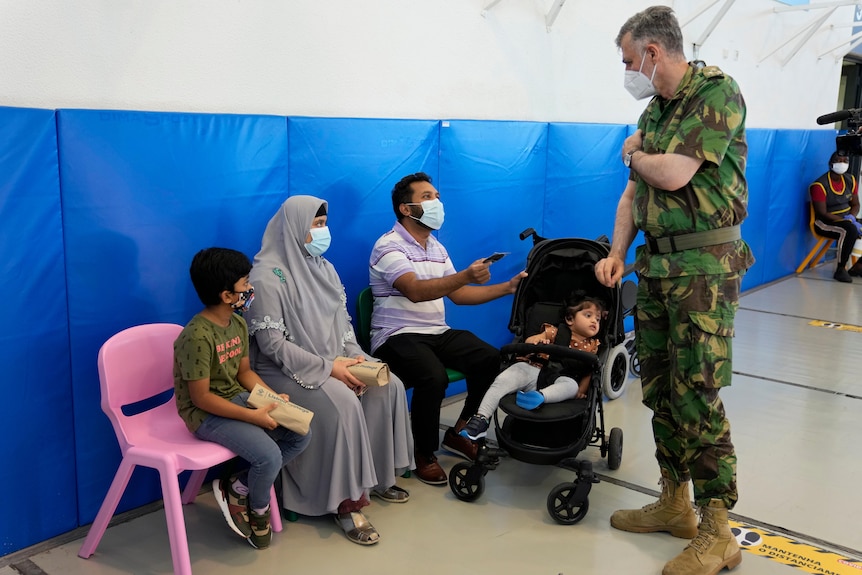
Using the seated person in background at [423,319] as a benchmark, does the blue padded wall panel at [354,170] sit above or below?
above

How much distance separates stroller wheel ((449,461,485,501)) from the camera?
10.8ft

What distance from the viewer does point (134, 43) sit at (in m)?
2.91

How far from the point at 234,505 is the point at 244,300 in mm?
767

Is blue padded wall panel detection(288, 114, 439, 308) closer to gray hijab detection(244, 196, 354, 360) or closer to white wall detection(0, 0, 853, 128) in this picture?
white wall detection(0, 0, 853, 128)

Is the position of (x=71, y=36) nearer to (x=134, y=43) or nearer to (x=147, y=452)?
(x=134, y=43)

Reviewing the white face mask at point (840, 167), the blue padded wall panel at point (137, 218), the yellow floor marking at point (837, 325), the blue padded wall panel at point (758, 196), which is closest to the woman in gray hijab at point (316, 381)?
the blue padded wall panel at point (137, 218)

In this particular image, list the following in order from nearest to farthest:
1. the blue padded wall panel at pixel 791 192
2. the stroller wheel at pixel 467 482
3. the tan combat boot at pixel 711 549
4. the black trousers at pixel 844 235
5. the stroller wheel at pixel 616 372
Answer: the tan combat boot at pixel 711 549, the stroller wheel at pixel 467 482, the stroller wheel at pixel 616 372, the blue padded wall panel at pixel 791 192, the black trousers at pixel 844 235

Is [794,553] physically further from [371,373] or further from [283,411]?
[283,411]

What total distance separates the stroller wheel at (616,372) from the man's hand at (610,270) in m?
1.58

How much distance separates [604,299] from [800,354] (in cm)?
285

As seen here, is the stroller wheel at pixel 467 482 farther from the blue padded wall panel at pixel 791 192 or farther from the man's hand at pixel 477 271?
the blue padded wall panel at pixel 791 192

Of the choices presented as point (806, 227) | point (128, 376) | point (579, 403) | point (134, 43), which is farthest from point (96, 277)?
point (806, 227)

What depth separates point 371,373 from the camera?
3090 mm

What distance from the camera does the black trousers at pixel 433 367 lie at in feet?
11.3
